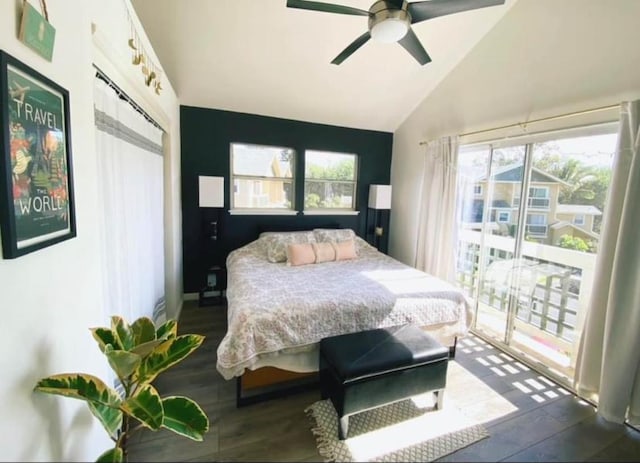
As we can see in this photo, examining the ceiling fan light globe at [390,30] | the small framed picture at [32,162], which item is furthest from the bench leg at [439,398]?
the ceiling fan light globe at [390,30]

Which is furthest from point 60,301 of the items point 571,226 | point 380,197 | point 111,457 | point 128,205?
point 380,197

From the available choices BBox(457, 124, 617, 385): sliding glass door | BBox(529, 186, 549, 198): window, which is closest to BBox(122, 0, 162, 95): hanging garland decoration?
BBox(457, 124, 617, 385): sliding glass door

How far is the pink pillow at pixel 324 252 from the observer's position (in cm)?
326

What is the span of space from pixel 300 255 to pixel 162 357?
2.05m

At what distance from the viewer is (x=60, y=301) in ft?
3.34

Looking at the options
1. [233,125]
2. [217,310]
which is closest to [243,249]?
[217,310]

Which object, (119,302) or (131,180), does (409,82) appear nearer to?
(131,180)

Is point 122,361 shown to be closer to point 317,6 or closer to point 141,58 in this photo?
point 141,58

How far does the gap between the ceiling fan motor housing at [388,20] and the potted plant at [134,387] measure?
1963 mm

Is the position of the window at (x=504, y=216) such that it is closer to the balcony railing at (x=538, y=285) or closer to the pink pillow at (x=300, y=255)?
the balcony railing at (x=538, y=285)

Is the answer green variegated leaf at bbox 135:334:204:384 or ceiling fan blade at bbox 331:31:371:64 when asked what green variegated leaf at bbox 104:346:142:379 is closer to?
green variegated leaf at bbox 135:334:204:384

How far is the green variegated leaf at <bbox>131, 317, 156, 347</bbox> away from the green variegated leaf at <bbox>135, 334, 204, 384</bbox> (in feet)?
0.30

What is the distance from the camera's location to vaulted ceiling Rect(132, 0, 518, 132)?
247 centimetres

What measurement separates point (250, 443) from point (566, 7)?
12.4ft
